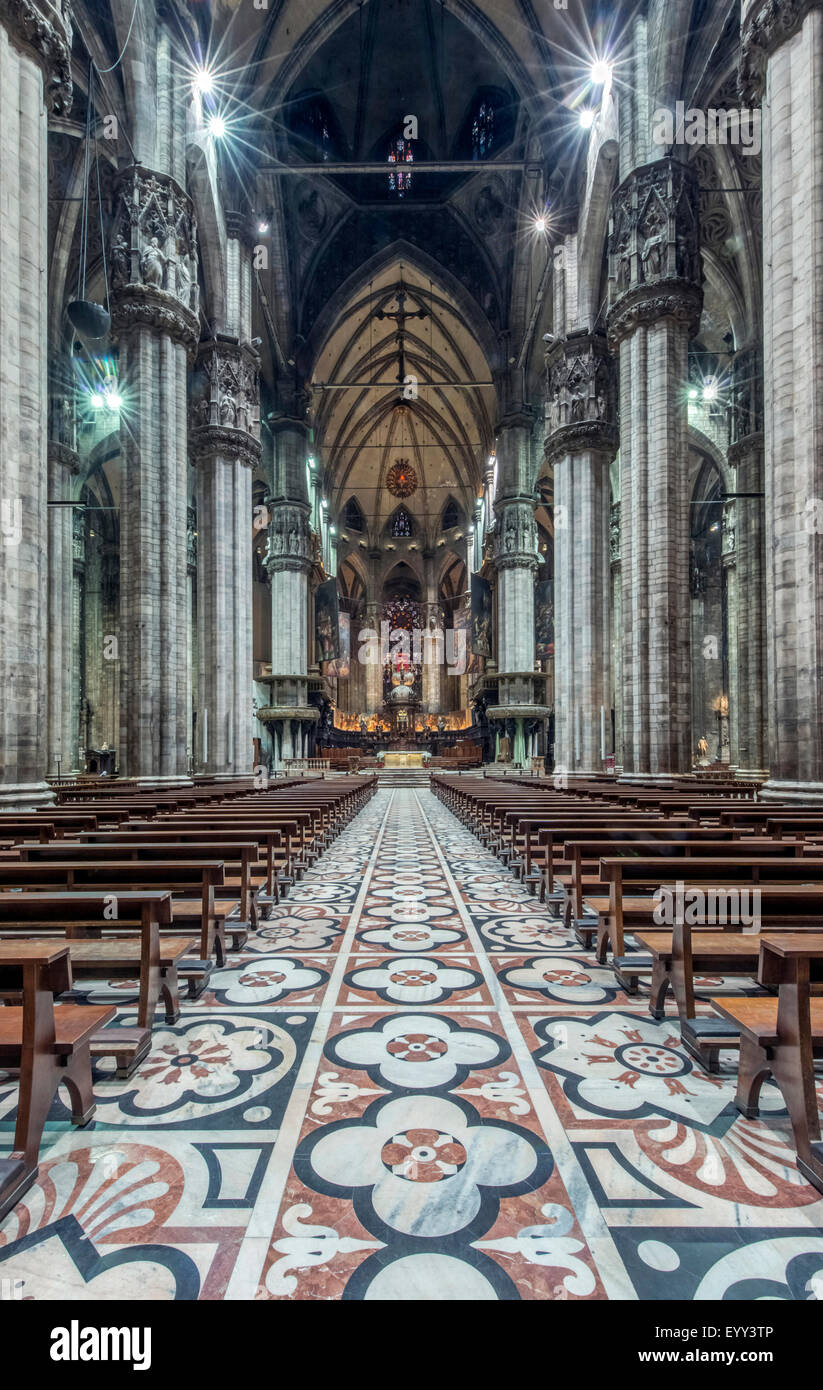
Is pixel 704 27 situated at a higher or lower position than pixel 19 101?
higher

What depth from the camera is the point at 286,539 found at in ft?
94.3

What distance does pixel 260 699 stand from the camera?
114 ft

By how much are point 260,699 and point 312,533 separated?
949cm

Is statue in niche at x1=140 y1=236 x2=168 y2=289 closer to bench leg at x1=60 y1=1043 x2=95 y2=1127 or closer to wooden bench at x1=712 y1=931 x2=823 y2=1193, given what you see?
bench leg at x1=60 y1=1043 x2=95 y2=1127

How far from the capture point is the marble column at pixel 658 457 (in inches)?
477

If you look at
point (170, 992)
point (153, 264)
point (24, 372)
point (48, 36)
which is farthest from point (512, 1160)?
point (153, 264)

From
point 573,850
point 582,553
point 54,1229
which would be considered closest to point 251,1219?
point 54,1229

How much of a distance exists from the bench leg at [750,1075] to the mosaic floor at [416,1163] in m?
0.06

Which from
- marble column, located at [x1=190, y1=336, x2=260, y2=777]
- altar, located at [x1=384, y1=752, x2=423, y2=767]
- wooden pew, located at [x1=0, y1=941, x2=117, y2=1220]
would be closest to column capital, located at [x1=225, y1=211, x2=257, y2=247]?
marble column, located at [x1=190, y1=336, x2=260, y2=777]

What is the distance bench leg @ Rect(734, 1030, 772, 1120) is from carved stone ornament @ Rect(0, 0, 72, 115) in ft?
37.5

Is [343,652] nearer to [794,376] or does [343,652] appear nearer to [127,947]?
[794,376]

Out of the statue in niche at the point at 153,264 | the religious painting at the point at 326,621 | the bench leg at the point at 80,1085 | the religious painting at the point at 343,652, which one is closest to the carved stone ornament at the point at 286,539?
the religious painting at the point at 326,621

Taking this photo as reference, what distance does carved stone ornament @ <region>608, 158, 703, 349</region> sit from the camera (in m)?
12.1

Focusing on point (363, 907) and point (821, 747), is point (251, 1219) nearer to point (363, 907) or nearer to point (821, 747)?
point (363, 907)
